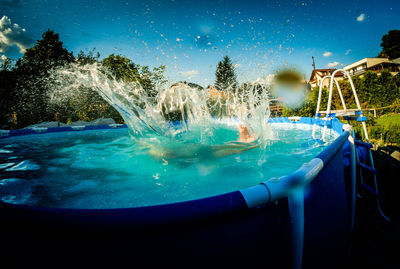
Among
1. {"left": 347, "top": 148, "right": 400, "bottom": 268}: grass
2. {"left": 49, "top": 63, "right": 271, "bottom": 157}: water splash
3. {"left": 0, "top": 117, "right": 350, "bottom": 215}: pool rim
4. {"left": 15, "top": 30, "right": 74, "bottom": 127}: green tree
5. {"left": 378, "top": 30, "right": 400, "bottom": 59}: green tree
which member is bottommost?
{"left": 347, "top": 148, "right": 400, "bottom": 268}: grass

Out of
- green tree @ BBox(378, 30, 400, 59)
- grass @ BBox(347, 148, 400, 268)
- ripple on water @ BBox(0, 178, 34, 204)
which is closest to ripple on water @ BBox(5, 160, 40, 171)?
ripple on water @ BBox(0, 178, 34, 204)

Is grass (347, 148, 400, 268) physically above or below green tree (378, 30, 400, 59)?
below

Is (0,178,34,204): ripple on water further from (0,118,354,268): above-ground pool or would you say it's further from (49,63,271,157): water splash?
(49,63,271,157): water splash

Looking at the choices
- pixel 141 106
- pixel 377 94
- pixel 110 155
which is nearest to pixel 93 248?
pixel 110 155

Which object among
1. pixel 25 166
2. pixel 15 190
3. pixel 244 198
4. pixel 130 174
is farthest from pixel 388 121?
pixel 25 166

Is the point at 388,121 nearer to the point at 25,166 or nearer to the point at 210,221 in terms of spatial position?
the point at 210,221

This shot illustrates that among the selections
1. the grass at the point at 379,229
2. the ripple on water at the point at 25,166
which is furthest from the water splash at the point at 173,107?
the grass at the point at 379,229

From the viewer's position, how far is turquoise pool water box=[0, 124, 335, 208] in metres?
2.16

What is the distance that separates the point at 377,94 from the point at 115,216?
2218 centimetres

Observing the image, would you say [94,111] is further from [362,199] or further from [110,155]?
[362,199]

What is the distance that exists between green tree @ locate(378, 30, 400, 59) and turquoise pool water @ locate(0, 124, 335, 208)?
197ft

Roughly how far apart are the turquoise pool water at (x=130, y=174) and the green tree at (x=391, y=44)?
60065mm

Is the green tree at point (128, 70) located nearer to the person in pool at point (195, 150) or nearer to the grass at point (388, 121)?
the person in pool at point (195, 150)

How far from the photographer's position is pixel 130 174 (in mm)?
3008
